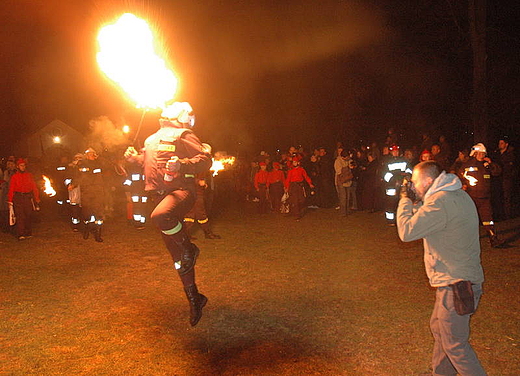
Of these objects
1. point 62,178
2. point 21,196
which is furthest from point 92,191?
point 62,178

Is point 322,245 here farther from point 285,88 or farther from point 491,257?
point 285,88

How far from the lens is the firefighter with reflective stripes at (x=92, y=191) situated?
11617 mm

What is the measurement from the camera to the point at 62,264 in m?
9.34

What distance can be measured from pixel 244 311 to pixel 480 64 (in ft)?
45.3

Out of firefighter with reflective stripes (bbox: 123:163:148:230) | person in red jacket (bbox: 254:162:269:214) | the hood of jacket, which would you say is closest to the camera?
the hood of jacket

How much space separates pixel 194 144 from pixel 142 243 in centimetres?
593

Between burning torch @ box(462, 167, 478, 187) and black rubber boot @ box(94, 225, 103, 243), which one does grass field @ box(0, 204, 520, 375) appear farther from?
burning torch @ box(462, 167, 478, 187)

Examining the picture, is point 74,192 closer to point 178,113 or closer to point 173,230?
point 178,113

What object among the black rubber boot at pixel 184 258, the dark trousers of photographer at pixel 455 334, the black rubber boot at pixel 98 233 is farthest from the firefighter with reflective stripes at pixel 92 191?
the dark trousers of photographer at pixel 455 334

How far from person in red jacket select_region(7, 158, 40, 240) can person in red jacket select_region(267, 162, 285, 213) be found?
7178 millimetres

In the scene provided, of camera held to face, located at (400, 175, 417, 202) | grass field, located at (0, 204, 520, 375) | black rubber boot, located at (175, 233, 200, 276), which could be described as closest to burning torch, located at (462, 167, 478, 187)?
grass field, located at (0, 204, 520, 375)

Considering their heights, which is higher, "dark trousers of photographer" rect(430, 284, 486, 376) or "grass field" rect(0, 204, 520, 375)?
"dark trousers of photographer" rect(430, 284, 486, 376)

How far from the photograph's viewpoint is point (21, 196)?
483 inches

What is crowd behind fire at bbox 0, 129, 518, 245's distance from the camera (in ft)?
38.9
